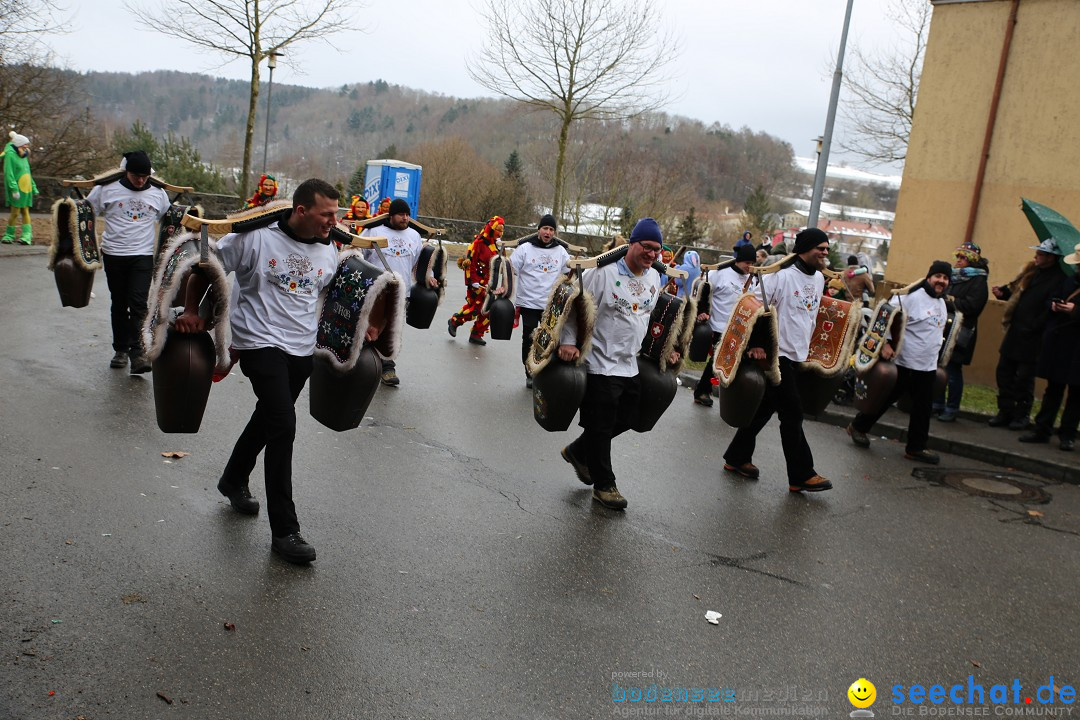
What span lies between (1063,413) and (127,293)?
30.2 feet

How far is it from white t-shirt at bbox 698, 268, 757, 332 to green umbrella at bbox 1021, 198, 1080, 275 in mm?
3191

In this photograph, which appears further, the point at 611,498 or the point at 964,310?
the point at 964,310

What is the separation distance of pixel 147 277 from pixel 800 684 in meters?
6.91

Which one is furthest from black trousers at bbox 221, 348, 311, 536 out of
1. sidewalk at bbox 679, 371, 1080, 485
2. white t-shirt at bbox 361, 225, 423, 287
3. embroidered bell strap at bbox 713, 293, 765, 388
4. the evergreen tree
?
the evergreen tree

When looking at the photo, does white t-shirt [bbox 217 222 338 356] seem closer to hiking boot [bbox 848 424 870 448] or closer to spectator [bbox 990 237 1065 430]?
hiking boot [bbox 848 424 870 448]

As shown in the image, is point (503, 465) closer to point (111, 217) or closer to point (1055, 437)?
point (111, 217)

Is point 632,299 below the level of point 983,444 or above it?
above

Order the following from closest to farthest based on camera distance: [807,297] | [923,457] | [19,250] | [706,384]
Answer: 1. [807,297]
2. [923,457]
3. [706,384]
4. [19,250]

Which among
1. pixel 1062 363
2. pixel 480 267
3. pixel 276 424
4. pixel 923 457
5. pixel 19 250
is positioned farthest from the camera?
pixel 19 250

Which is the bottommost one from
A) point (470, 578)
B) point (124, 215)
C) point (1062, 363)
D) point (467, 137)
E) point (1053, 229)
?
point (470, 578)

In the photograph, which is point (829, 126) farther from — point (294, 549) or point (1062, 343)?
point (294, 549)

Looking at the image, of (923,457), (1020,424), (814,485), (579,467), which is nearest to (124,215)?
(579,467)

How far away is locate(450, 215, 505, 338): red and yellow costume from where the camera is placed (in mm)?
11992

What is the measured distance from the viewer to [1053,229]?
10.3 m
